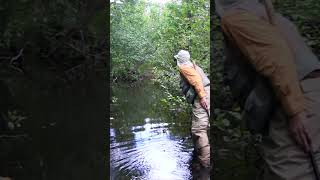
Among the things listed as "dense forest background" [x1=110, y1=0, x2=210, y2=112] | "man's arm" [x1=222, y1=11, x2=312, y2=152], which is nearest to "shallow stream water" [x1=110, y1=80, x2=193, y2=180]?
"dense forest background" [x1=110, y1=0, x2=210, y2=112]

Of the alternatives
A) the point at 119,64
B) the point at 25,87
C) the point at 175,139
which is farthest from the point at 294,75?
the point at 119,64

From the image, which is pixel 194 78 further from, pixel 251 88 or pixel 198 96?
pixel 251 88

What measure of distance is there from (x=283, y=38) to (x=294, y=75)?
10 cm

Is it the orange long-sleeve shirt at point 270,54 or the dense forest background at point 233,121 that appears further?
the dense forest background at point 233,121

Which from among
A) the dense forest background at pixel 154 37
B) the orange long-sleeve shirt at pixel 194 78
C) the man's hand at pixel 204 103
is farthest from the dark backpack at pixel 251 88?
the dense forest background at pixel 154 37

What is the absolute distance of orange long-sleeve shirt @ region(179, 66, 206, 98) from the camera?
173 inches

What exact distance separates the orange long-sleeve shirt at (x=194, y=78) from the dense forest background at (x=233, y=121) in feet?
1.00

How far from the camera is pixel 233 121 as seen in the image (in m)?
4.61

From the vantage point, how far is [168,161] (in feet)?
18.2

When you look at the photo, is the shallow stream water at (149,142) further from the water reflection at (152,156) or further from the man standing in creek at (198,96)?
the man standing in creek at (198,96)

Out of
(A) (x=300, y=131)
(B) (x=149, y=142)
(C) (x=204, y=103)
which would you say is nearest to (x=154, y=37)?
(B) (x=149, y=142)

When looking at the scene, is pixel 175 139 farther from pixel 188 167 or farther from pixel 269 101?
pixel 269 101

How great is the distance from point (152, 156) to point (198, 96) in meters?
1.62

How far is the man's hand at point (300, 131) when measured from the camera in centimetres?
126
